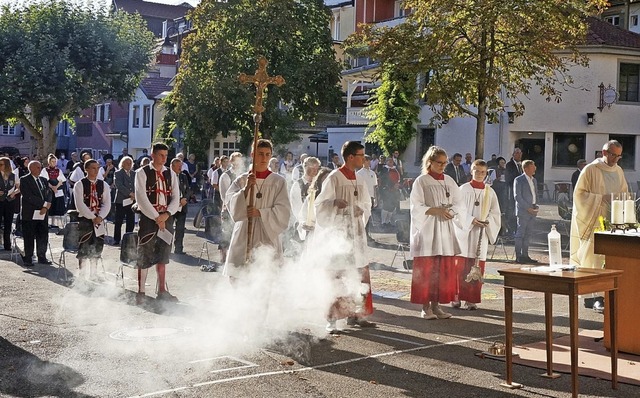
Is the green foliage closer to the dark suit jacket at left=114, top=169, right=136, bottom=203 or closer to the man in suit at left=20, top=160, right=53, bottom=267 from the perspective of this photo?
the dark suit jacket at left=114, top=169, right=136, bottom=203

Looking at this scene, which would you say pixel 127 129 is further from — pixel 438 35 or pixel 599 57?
pixel 438 35

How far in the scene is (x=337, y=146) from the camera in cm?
4750

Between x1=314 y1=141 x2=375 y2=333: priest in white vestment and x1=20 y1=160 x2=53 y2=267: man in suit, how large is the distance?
7.95 m

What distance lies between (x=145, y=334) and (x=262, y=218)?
179 cm

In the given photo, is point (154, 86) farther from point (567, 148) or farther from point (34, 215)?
point (34, 215)

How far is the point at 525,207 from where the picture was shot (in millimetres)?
17922

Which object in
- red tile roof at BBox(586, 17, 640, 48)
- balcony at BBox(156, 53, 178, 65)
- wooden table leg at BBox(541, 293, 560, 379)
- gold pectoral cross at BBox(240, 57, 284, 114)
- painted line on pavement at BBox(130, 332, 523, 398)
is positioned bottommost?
painted line on pavement at BBox(130, 332, 523, 398)

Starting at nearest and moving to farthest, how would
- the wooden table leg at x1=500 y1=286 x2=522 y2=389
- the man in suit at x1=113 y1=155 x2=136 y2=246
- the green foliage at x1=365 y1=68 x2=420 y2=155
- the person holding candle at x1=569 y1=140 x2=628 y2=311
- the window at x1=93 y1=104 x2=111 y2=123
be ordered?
the wooden table leg at x1=500 y1=286 x2=522 y2=389 < the person holding candle at x1=569 y1=140 x2=628 y2=311 < the man in suit at x1=113 y1=155 x2=136 y2=246 < the green foliage at x1=365 y1=68 x2=420 y2=155 < the window at x1=93 y1=104 x2=111 y2=123

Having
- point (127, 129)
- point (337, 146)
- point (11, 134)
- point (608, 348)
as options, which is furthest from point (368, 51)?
point (11, 134)

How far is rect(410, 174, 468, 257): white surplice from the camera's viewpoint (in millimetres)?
11398

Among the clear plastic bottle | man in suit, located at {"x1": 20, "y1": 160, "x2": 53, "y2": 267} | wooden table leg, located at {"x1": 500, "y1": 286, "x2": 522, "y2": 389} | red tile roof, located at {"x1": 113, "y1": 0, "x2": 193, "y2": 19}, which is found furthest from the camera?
red tile roof, located at {"x1": 113, "y1": 0, "x2": 193, "y2": 19}

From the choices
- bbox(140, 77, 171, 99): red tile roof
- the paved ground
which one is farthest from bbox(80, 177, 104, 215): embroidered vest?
bbox(140, 77, 171, 99): red tile roof

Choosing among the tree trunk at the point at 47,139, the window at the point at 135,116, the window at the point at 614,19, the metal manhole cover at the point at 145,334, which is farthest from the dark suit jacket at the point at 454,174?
the window at the point at 135,116

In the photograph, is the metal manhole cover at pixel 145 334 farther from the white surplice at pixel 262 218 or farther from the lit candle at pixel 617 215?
the lit candle at pixel 617 215
